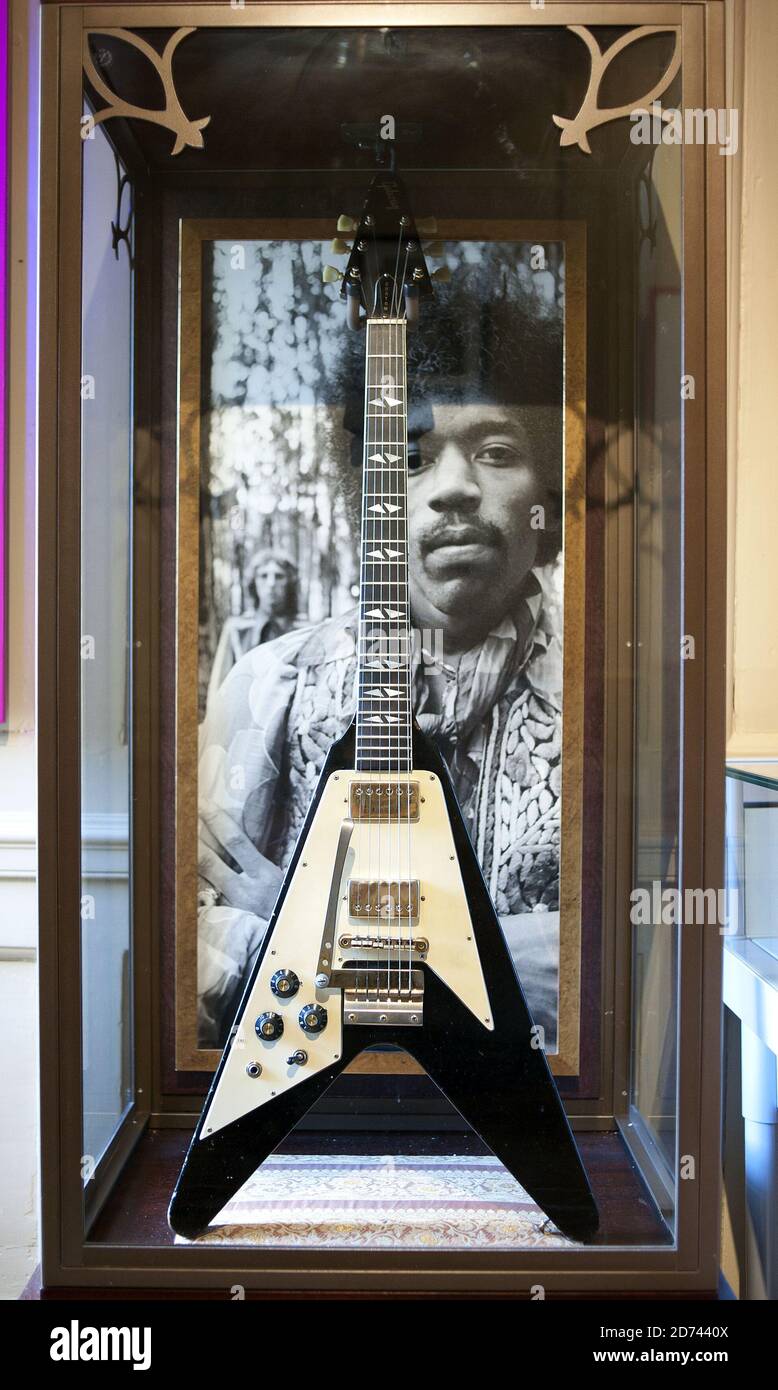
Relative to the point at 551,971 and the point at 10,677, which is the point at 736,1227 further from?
the point at 10,677

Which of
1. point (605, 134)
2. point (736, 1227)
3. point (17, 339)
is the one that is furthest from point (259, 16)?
point (736, 1227)

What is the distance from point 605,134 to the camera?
119 centimetres

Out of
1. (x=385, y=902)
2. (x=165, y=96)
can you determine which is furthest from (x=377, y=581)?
(x=165, y=96)

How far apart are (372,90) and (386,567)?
59cm

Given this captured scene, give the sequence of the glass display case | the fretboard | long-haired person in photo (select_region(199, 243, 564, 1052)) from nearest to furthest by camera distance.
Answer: the glass display case < the fretboard < long-haired person in photo (select_region(199, 243, 564, 1052))

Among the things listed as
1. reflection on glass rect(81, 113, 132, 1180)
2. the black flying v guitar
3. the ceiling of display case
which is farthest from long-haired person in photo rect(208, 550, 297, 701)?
the ceiling of display case

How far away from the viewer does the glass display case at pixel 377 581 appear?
3.64ft

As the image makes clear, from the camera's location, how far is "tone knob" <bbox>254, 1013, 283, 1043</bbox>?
117cm

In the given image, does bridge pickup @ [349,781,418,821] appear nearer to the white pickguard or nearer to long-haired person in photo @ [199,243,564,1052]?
the white pickguard

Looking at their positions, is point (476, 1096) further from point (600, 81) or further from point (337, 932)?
point (600, 81)

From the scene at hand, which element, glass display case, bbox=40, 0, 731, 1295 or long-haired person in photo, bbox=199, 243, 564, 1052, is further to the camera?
long-haired person in photo, bbox=199, 243, 564, 1052

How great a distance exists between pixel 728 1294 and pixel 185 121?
1564 mm

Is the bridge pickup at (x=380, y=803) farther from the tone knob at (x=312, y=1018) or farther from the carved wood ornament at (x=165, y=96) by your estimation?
the carved wood ornament at (x=165, y=96)

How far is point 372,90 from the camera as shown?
1.21 meters
